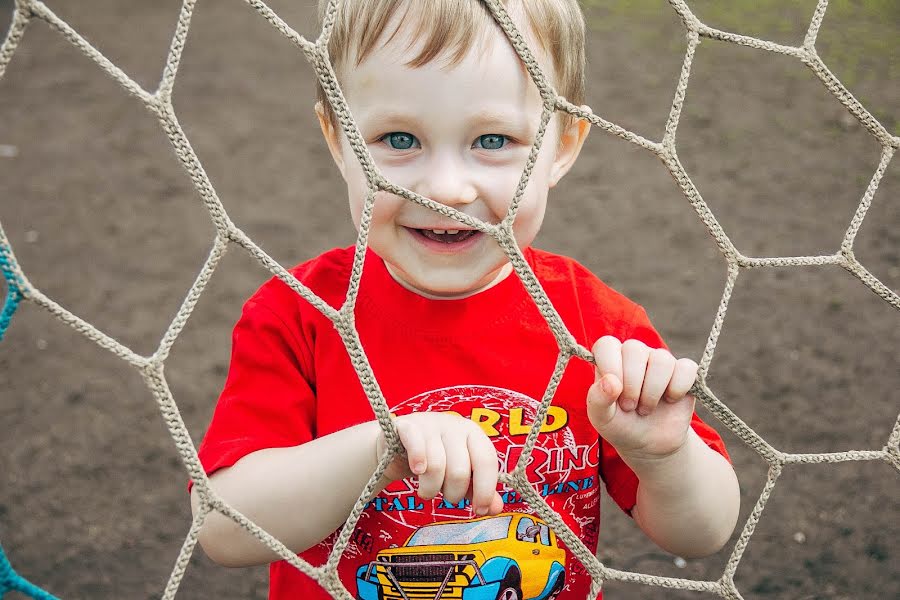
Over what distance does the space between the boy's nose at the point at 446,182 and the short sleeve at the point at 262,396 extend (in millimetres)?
169

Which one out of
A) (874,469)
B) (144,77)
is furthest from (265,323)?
(144,77)

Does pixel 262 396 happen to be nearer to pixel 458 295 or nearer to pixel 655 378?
pixel 458 295

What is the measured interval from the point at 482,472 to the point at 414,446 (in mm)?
44

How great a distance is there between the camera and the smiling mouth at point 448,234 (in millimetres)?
780

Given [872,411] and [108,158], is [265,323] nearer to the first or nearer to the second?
[872,411]

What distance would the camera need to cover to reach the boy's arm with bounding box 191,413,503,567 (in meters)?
0.64

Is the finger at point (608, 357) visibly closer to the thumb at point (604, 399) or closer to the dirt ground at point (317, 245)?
the thumb at point (604, 399)

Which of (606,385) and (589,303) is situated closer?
(606,385)

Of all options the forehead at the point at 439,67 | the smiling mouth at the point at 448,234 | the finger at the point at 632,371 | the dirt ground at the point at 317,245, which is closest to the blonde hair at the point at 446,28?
the forehead at the point at 439,67

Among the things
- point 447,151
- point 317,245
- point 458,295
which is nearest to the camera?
point 447,151

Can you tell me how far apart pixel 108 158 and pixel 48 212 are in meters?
0.25

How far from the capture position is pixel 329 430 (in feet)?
2.67

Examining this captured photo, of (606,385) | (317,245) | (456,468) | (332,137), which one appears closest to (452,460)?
(456,468)

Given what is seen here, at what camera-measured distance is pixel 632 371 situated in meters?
0.68
